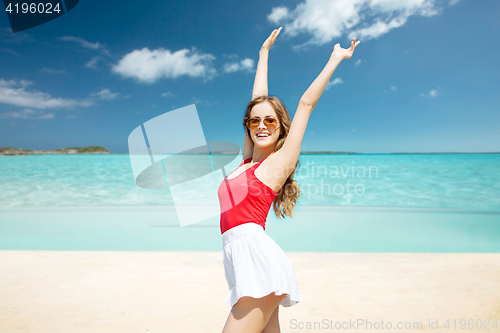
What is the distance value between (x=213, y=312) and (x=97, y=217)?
20.8 feet

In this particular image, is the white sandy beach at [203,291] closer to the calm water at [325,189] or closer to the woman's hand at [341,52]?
the woman's hand at [341,52]

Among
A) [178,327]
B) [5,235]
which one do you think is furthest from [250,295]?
[5,235]

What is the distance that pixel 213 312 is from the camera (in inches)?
106

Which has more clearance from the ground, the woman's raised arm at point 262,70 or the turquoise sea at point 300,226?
the woman's raised arm at point 262,70

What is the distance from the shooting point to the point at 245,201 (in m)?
1.24

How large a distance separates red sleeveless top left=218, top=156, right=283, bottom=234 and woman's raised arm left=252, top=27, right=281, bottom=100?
28.5 inches

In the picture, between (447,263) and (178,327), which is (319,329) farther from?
(447,263)

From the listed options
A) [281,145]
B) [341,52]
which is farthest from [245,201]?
[341,52]

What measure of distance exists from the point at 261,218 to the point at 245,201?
0.11m

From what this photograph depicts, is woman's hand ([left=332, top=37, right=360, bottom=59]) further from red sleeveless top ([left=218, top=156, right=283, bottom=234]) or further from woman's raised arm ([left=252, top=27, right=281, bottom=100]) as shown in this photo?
red sleeveless top ([left=218, top=156, right=283, bottom=234])

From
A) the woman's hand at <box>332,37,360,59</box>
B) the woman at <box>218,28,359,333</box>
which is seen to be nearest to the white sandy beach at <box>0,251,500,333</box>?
the woman at <box>218,28,359,333</box>

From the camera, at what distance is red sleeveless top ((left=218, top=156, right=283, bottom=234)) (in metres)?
1.23

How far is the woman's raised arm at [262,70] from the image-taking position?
1.81 m

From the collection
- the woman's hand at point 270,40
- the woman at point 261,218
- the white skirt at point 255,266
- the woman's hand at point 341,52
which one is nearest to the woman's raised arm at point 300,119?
the woman at point 261,218
